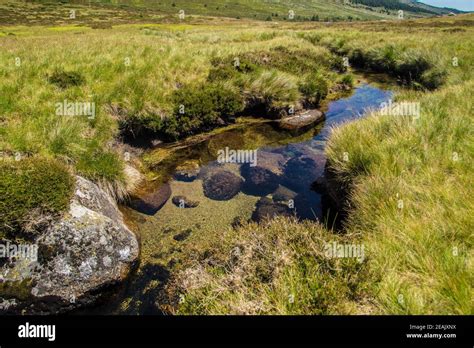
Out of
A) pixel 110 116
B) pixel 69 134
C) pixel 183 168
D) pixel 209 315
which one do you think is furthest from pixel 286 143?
pixel 209 315

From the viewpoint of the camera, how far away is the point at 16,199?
5.71m

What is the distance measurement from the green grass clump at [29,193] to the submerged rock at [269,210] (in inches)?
171

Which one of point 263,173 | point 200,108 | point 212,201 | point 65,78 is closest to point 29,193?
point 212,201

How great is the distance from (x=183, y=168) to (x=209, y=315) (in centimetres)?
711

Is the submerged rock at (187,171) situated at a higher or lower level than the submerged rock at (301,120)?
lower

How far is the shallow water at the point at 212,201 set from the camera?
21.1ft

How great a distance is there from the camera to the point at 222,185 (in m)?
9.61

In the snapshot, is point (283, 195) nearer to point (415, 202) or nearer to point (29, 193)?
point (415, 202)

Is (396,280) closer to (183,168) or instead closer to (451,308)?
(451,308)

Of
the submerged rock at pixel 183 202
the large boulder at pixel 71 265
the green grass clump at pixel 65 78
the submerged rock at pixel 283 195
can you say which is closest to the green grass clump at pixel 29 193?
the large boulder at pixel 71 265

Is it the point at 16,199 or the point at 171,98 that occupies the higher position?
the point at 171,98

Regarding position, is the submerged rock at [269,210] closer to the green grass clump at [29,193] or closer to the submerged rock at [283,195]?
the submerged rock at [283,195]

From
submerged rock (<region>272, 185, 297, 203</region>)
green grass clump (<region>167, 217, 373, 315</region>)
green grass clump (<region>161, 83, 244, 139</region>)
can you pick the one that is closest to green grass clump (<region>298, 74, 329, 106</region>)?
green grass clump (<region>161, 83, 244, 139</region>)

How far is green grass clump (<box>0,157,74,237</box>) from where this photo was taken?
561cm
